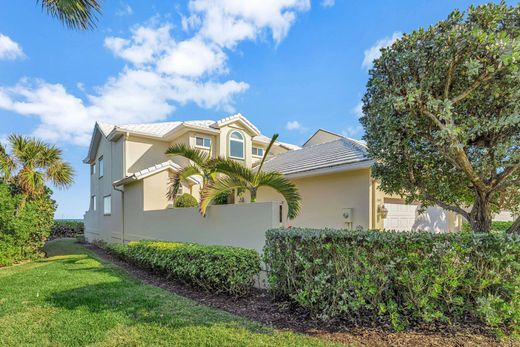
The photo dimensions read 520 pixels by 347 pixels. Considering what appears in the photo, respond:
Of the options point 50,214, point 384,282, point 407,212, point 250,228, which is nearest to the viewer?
point 384,282

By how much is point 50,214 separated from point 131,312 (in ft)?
37.6

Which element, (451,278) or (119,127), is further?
(119,127)

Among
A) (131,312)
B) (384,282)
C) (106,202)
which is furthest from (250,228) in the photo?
(106,202)

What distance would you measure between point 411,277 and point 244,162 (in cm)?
1324

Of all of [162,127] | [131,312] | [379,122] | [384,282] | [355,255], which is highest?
[162,127]

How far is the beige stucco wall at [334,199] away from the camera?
9.45 meters

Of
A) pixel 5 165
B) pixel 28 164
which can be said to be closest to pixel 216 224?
pixel 28 164

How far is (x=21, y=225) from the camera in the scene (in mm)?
12344

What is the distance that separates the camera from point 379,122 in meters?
5.29

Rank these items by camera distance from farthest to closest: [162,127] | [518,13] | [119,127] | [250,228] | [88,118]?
[88,118]
[162,127]
[119,127]
[250,228]
[518,13]

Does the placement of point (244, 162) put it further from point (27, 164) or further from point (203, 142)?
point (27, 164)

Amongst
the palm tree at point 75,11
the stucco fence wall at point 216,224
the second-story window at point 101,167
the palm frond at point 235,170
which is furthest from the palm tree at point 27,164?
the palm frond at point 235,170

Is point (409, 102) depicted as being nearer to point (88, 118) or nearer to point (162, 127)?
point (162, 127)

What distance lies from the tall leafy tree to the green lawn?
12.1 ft
